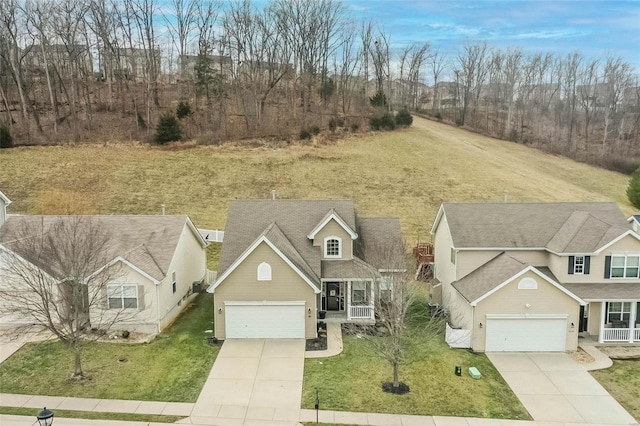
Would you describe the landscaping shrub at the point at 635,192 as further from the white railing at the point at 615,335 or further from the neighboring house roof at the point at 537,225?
the white railing at the point at 615,335

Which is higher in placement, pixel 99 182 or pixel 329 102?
pixel 329 102

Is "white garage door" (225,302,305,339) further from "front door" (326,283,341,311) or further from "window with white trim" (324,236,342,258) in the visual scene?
"window with white trim" (324,236,342,258)

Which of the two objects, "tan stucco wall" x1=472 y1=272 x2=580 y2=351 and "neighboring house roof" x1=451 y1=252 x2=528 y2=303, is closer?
"tan stucco wall" x1=472 y1=272 x2=580 y2=351

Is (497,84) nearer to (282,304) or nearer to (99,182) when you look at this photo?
(99,182)

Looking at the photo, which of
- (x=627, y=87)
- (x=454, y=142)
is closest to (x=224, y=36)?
(x=454, y=142)

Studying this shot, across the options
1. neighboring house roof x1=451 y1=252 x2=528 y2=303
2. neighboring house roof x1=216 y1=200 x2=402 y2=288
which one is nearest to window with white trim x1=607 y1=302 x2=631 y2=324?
neighboring house roof x1=451 y1=252 x2=528 y2=303

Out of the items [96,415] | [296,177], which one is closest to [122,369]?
[96,415]

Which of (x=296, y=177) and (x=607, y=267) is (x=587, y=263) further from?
(x=296, y=177)
